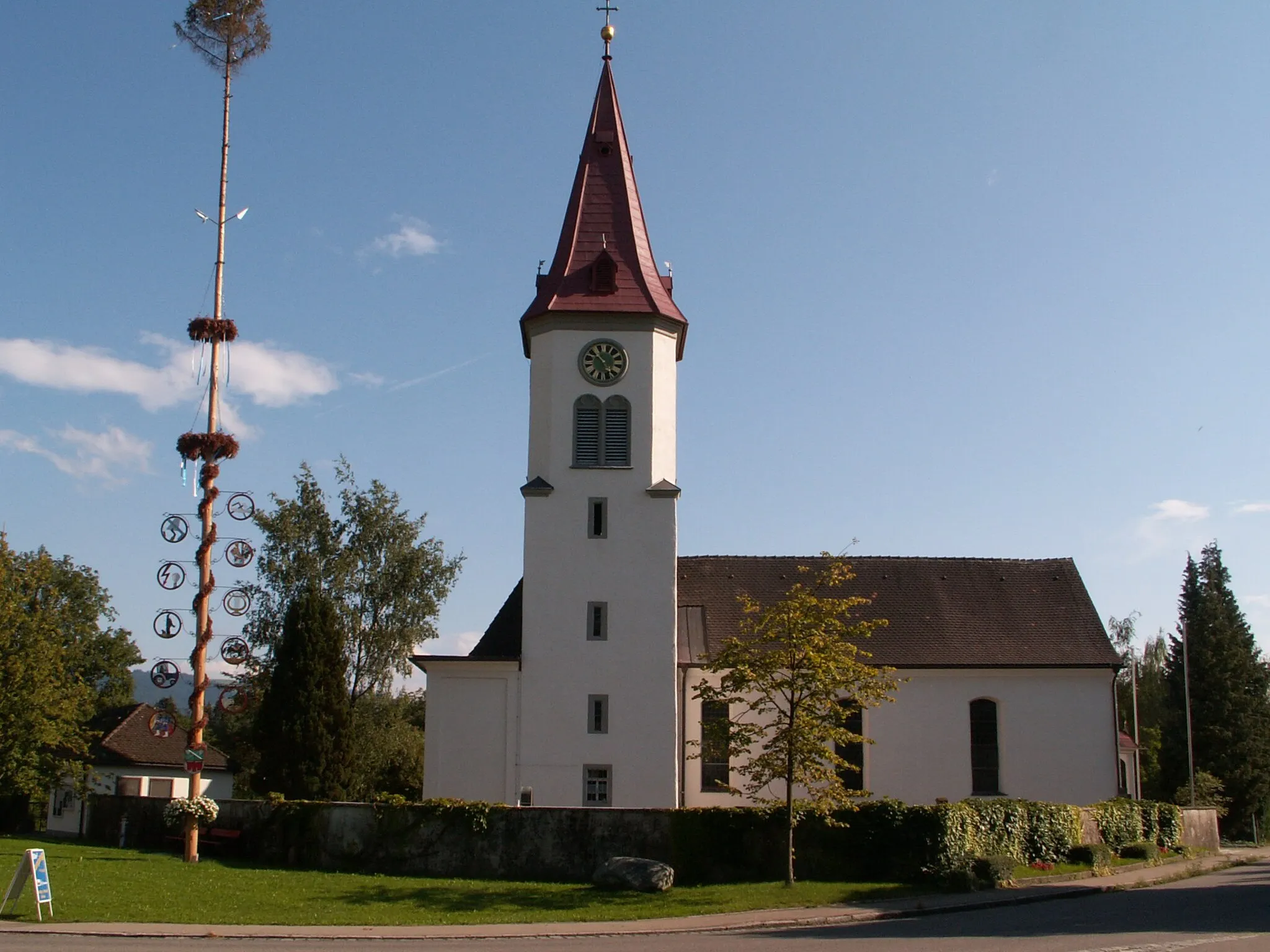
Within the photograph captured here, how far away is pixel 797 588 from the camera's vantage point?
24.8m

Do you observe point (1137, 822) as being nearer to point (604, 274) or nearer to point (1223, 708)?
point (604, 274)

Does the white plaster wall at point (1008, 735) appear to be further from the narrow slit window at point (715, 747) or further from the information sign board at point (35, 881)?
the information sign board at point (35, 881)

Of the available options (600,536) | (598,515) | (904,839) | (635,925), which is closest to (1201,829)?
(904,839)

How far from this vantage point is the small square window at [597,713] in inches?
1238

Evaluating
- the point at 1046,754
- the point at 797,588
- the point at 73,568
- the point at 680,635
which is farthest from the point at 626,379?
the point at 73,568

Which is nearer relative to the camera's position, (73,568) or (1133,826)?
(1133,826)

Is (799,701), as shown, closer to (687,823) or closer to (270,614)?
(687,823)

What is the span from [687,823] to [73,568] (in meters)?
49.5

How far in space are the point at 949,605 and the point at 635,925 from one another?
73.2ft

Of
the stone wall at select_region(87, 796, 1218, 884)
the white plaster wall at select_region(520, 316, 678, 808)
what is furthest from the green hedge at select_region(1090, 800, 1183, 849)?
the white plaster wall at select_region(520, 316, 678, 808)

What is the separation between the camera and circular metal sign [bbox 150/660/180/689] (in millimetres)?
25344

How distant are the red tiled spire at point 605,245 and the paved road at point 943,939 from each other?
18.9 meters

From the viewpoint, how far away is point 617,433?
33.3 meters

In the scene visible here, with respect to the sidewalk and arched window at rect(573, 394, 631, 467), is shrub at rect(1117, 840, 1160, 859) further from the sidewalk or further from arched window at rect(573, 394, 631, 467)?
arched window at rect(573, 394, 631, 467)
